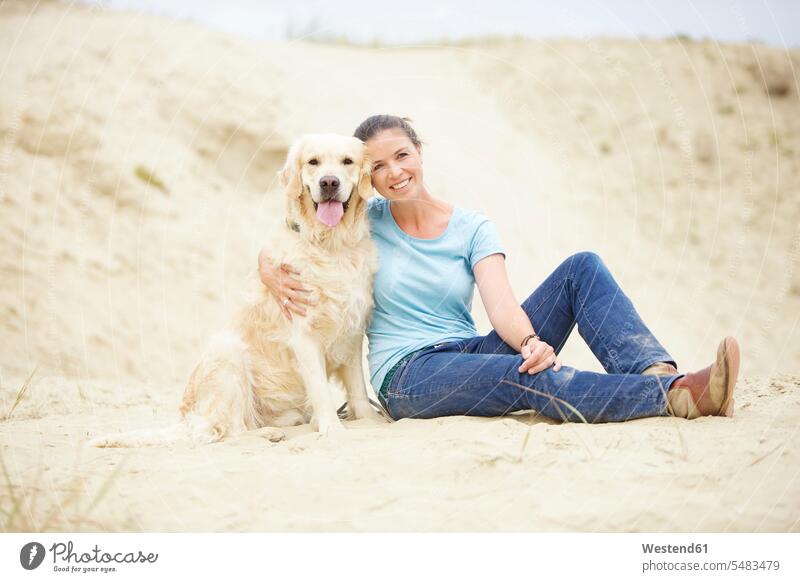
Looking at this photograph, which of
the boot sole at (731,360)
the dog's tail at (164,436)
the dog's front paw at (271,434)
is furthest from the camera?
the dog's front paw at (271,434)

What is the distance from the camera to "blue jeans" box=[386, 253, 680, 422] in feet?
12.5

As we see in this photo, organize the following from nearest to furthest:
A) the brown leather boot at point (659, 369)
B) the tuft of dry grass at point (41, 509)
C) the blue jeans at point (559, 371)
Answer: the tuft of dry grass at point (41, 509) → the blue jeans at point (559, 371) → the brown leather boot at point (659, 369)

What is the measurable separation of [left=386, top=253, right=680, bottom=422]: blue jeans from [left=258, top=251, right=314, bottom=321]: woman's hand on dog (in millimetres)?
709

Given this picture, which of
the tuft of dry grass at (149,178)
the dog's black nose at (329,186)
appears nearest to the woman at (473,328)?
the dog's black nose at (329,186)

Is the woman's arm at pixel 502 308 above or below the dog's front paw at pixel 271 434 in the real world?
above

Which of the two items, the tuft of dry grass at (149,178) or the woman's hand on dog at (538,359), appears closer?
the woman's hand on dog at (538,359)

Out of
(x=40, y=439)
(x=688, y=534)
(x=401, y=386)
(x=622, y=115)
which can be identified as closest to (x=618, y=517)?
(x=688, y=534)

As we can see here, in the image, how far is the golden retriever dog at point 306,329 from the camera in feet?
14.6

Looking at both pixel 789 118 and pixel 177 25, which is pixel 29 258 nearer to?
pixel 177 25

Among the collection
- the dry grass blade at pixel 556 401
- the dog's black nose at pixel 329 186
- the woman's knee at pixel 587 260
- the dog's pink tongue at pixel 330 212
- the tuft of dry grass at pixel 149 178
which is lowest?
the dry grass blade at pixel 556 401

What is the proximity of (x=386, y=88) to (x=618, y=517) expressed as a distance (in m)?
13.2

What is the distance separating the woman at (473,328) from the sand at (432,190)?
0.17 metres

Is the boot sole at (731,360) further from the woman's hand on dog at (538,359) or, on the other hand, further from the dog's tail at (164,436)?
the dog's tail at (164,436)

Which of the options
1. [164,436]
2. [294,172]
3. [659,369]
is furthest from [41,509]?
[659,369]
